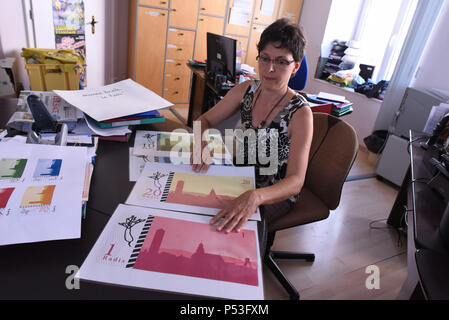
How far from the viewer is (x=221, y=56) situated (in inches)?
104

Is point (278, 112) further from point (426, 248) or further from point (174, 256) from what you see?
point (174, 256)

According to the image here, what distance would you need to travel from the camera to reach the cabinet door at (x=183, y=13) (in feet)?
12.9

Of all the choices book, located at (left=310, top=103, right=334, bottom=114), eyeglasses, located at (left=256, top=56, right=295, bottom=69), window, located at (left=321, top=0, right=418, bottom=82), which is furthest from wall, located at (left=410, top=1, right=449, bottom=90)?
eyeglasses, located at (left=256, top=56, right=295, bottom=69)

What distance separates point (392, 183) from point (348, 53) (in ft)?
6.92

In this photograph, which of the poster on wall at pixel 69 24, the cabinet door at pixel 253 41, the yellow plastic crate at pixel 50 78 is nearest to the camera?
the yellow plastic crate at pixel 50 78

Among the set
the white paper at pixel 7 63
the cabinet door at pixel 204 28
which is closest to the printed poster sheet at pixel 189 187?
the white paper at pixel 7 63

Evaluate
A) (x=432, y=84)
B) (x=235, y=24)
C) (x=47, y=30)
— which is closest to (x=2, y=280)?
(x=47, y=30)

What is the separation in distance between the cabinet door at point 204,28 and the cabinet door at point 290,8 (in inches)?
39.2

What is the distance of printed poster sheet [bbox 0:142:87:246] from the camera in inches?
23.6

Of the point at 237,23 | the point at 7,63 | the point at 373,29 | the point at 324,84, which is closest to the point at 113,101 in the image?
the point at 7,63

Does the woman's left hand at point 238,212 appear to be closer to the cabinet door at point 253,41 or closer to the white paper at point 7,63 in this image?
the white paper at point 7,63

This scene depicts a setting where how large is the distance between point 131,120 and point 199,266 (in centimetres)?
73

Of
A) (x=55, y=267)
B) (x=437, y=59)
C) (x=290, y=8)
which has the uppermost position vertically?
(x=290, y=8)

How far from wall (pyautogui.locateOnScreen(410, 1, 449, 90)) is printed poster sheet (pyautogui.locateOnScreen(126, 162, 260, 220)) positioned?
2.93 meters
